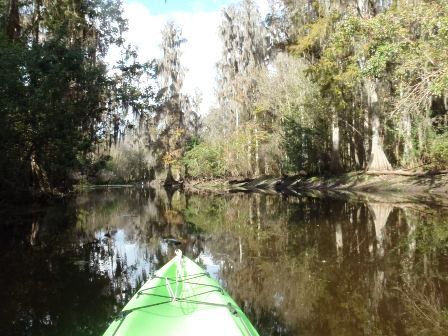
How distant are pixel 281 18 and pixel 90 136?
1335 centimetres

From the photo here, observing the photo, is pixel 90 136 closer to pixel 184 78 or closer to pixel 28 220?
pixel 28 220

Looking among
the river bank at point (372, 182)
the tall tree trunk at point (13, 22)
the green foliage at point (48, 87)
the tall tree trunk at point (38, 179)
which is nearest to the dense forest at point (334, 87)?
the river bank at point (372, 182)

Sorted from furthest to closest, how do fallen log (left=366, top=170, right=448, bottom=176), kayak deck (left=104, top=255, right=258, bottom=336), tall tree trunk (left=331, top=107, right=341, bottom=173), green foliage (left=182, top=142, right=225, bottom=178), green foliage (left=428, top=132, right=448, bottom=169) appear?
green foliage (left=182, top=142, right=225, bottom=178), tall tree trunk (left=331, top=107, right=341, bottom=173), fallen log (left=366, top=170, right=448, bottom=176), green foliage (left=428, top=132, right=448, bottom=169), kayak deck (left=104, top=255, right=258, bottom=336)

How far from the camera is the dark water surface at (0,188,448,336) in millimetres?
5070

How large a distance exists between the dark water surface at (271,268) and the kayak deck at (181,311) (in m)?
0.83

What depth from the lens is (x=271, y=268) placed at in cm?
747

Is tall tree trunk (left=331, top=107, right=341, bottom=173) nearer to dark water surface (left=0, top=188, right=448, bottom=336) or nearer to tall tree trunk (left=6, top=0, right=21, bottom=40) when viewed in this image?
dark water surface (left=0, top=188, right=448, bottom=336)

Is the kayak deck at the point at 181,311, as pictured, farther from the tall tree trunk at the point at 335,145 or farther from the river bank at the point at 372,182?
the tall tree trunk at the point at 335,145

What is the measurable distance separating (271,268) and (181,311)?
11.9 ft

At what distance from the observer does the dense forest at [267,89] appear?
1285 centimetres

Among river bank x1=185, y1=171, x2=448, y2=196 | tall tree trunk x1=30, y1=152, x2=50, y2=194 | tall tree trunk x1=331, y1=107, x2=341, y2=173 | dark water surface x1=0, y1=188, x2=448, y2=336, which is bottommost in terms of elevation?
dark water surface x1=0, y1=188, x2=448, y2=336

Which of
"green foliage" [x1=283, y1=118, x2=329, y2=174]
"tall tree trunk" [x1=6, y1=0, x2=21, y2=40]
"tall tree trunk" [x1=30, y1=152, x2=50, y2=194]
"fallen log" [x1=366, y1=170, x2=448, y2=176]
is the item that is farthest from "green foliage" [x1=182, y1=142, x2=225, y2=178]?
"tall tree trunk" [x1=6, y1=0, x2=21, y2=40]

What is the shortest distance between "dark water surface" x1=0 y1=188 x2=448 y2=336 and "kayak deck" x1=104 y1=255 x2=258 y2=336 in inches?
32.8

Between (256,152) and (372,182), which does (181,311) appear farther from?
(256,152)
